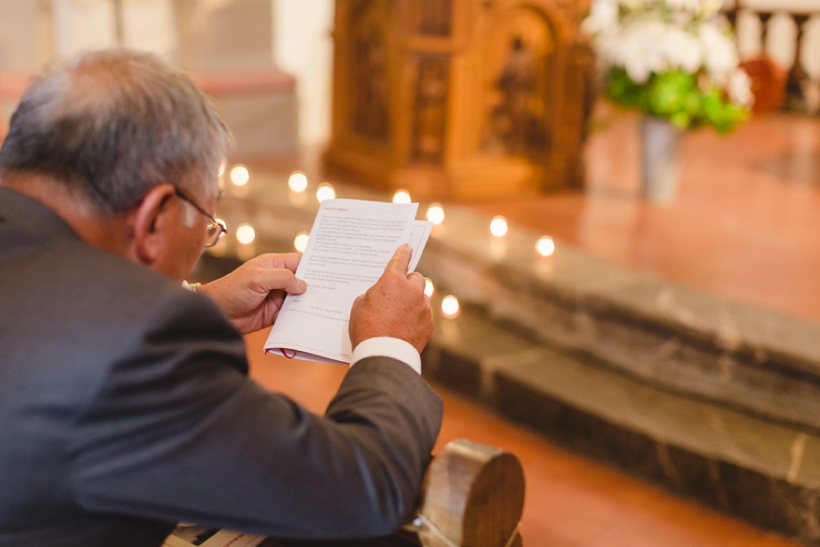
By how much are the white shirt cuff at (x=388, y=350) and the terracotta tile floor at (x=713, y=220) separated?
2201 millimetres

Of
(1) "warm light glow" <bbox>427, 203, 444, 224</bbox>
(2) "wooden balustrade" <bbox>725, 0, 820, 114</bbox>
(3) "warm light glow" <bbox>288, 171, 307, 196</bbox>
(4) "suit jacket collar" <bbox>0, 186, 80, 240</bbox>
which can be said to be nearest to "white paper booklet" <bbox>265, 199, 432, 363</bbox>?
(4) "suit jacket collar" <bbox>0, 186, 80, 240</bbox>

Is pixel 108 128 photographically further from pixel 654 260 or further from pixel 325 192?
pixel 325 192

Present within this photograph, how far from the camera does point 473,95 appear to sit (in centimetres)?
436

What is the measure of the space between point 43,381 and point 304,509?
34 centimetres

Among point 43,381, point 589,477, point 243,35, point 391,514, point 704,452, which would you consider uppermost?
point 243,35

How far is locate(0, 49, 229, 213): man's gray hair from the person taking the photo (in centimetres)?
106

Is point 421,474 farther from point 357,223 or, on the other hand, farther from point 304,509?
point 357,223

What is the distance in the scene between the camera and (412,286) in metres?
1.34

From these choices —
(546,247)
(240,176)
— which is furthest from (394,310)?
(240,176)

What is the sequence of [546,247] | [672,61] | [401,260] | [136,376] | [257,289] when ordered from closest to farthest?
[136,376], [401,260], [257,289], [546,247], [672,61]

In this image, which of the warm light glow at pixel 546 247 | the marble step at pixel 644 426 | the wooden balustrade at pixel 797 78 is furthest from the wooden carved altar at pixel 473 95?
the wooden balustrade at pixel 797 78

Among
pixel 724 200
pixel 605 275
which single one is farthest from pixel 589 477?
pixel 724 200

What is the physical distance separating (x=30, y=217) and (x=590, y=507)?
194 cm

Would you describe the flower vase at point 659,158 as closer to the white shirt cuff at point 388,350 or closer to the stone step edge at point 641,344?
the stone step edge at point 641,344
